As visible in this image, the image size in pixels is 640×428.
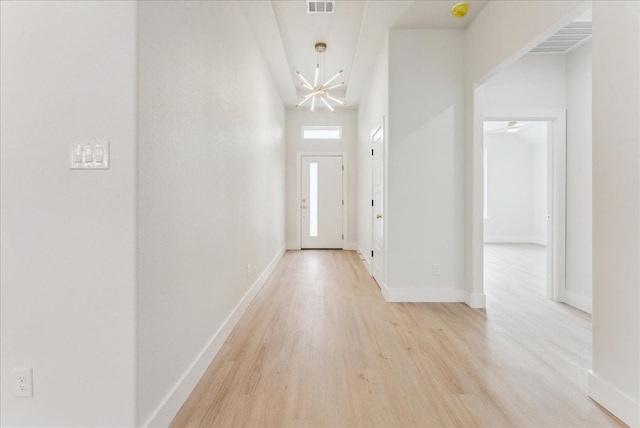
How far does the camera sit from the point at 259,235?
379 cm

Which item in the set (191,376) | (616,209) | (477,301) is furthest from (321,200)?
(616,209)

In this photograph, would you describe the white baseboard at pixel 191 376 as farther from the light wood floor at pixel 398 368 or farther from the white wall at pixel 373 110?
the white wall at pixel 373 110

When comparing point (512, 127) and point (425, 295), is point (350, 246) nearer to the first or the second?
point (425, 295)

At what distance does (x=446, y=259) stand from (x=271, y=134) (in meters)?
3.09

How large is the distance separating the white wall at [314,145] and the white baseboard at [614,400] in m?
5.21

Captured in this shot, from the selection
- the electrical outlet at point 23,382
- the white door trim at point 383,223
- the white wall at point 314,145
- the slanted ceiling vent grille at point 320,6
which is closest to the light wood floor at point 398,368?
the white door trim at point 383,223

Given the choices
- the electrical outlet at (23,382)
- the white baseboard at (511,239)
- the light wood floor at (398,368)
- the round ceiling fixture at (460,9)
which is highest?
the round ceiling fixture at (460,9)

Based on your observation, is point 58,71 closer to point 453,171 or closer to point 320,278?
point 453,171

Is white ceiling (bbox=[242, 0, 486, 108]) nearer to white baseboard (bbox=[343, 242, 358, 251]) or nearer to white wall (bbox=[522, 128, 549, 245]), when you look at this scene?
white baseboard (bbox=[343, 242, 358, 251])

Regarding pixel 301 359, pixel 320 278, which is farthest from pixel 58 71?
pixel 320 278

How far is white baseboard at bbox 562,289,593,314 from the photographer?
3070 millimetres

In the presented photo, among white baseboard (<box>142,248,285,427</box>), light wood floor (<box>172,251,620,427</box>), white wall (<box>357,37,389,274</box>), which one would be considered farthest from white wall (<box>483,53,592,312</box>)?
white baseboard (<box>142,248,285,427</box>)

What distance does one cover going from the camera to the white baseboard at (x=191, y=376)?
4.60ft

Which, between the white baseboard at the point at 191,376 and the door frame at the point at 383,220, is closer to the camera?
the white baseboard at the point at 191,376
